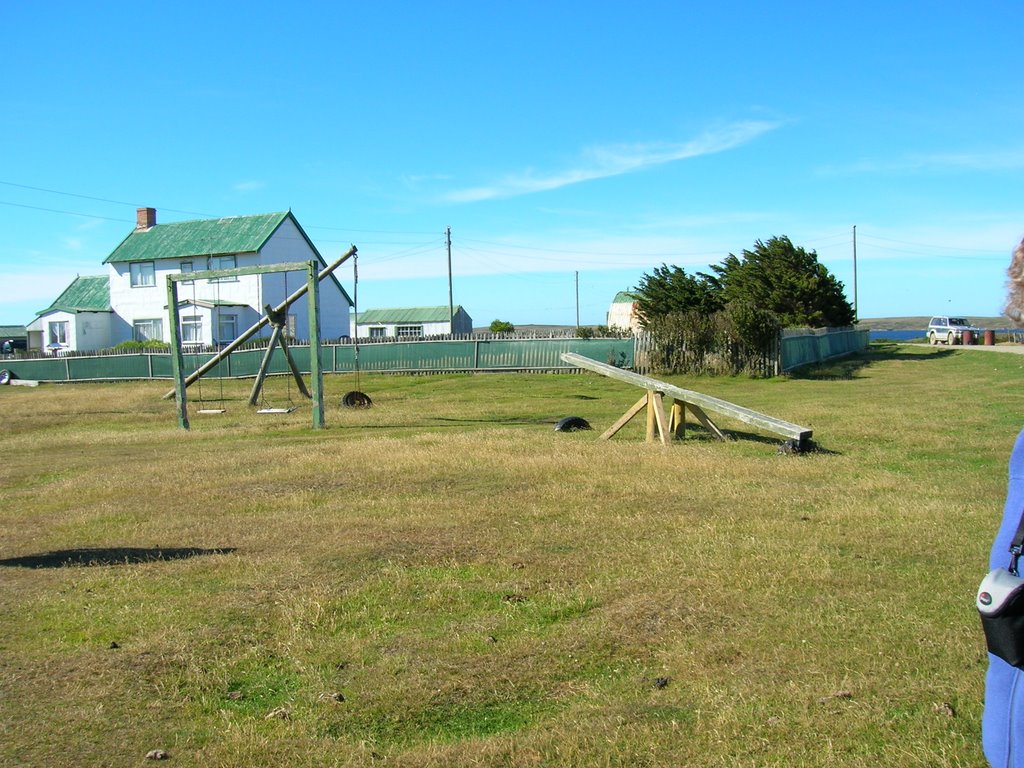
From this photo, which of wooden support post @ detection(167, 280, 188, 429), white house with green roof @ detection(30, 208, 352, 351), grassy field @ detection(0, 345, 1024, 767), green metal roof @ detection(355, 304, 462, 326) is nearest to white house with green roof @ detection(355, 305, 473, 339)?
green metal roof @ detection(355, 304, 462, 326)

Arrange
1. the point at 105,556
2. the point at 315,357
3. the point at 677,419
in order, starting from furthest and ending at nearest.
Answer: the point at 315,357, the point at 677,419, the point at 105,556

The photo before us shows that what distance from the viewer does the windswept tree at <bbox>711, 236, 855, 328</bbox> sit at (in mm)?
49969

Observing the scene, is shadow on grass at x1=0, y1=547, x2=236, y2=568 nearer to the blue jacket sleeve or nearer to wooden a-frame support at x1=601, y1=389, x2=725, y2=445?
the blue jacket sleeve

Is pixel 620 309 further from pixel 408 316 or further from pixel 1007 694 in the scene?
pixel 1007 694

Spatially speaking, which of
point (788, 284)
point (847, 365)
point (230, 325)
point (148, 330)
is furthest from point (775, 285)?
point (148, 330)

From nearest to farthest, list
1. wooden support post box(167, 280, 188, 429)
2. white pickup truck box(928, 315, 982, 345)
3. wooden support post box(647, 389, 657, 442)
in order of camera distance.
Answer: wooden support post box(647, 389, 657, 442) → wooden support post box(167, 280, 188, 429) → white pickup truck box(928, 315, 982, 345)

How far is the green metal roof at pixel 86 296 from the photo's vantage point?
5513cm

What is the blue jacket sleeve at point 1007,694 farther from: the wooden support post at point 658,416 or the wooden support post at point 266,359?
the wooden support post at point 266,359

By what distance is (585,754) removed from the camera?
4012mm

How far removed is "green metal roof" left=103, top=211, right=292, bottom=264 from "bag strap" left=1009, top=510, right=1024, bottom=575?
50.7 m

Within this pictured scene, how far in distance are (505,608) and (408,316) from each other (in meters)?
69.3

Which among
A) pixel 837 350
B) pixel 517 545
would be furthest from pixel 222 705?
pixel 837 350

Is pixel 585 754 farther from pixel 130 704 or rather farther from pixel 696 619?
pixel 130 704

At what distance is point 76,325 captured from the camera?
53312 mm
